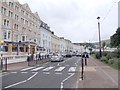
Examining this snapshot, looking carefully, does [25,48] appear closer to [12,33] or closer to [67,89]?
[12,33]

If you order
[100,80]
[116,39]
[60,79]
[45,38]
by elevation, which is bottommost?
[60,79]

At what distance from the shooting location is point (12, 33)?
178 ft

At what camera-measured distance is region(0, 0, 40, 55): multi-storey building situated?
50.0 meters

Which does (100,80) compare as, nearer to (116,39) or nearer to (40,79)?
(40,79)

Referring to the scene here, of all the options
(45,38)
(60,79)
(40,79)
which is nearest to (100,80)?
(60,79)

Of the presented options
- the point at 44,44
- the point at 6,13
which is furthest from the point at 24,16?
the point at 44,44

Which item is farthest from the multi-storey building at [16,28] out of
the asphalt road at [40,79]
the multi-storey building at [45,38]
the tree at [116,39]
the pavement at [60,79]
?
the asphalt road at [40,79]

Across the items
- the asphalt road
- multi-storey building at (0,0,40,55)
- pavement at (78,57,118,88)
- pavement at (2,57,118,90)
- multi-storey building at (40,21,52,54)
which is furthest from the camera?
multi-storey building at (40,21,52,54)

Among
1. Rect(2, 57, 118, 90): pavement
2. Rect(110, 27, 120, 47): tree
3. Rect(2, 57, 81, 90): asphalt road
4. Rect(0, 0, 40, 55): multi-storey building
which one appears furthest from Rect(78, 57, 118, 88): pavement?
Rect(110, 27, 120, 47): tree

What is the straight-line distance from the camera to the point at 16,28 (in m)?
57.5

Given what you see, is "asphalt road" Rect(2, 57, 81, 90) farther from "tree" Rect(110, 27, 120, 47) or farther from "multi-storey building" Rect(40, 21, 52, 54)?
"multi-storey building" Rect(40, 21, 52, 54)

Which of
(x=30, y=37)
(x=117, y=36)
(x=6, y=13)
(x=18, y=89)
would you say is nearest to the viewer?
(x=18, y=89)

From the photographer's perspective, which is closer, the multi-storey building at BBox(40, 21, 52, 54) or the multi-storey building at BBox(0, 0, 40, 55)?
the multi-storey building at BBox(0, 0, 40, 55)

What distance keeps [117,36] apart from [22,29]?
80.0ft
